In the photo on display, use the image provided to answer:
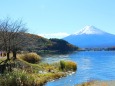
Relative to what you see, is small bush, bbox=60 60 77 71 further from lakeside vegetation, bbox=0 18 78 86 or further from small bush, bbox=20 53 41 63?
small bush, bbox=20 53 41 63

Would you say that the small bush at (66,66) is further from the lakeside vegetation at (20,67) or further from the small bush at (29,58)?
the small bush at (29,58)

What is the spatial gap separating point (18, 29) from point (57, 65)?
32.7 ft

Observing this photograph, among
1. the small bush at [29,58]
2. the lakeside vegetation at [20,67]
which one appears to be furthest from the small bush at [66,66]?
the small bush at [29,58]

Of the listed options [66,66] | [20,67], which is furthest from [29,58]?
[20,67]

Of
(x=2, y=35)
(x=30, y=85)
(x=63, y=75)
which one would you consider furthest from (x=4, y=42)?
(x=30, y=85)

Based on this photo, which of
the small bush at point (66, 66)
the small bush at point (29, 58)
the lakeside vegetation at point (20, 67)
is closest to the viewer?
the lakeside vegetation at point (20, 67)

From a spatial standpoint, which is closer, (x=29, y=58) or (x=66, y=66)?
(x=66, y=66)

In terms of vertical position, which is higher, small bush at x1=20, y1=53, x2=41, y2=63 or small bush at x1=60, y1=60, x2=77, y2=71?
small bush at x1=20, y1=53, x2=41, y2=63

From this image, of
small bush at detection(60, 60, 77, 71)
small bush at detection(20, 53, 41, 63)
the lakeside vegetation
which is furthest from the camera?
small bush at detection(20, 53, 41, 63)

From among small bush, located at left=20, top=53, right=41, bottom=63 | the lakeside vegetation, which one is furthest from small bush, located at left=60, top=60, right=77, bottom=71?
small bush, located at left=20, top=53, right=41, bottom=63

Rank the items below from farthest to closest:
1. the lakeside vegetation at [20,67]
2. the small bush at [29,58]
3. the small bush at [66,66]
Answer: the small bush at [29,58] < the small bush at [66,66] < the lakeside vegetation at [20,67]

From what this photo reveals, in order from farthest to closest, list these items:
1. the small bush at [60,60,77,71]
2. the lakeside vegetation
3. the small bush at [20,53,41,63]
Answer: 1. the small bush at [20,53,41,63]
2. the small bush at [60,60,77,71]
3. the lakeside vegetation

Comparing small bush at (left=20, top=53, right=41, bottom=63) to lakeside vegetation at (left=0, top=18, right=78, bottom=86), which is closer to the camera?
lakeside vegetation at (left=0, top=18, right=78, bottom=86)

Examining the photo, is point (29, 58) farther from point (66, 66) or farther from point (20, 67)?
point (20, 67)
